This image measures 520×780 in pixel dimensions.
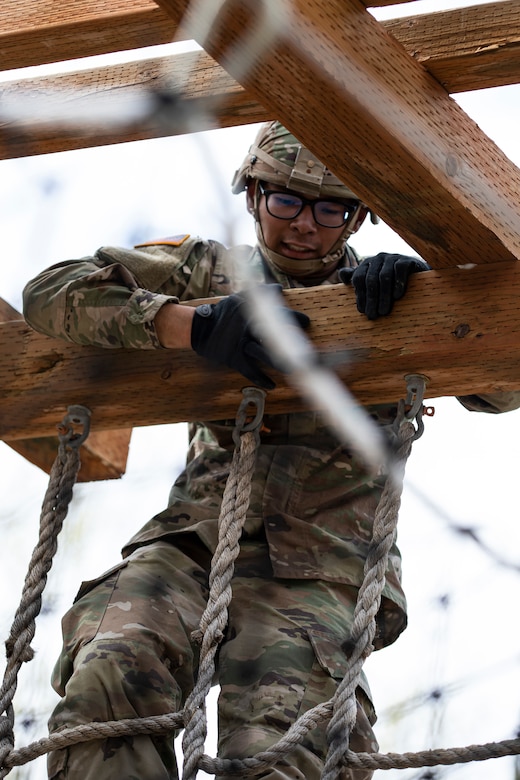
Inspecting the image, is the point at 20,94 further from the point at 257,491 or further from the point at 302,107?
the point at 257,491

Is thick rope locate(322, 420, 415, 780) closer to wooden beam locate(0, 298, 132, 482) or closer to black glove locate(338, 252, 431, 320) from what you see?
black glove locate(338, 252, 431, 320)

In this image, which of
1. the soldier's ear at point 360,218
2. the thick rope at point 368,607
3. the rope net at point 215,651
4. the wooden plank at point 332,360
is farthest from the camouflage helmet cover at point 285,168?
the thick rope at point 368,607

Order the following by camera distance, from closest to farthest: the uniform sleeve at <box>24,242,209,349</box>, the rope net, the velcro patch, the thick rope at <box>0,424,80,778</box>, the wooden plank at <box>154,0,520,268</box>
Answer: the wooden plank at <box>154,0,520,268</box> → the rope net → the thick rope at <box>0,424,80,778</box> → the uniform sleeve at <box>24,242,209,349</box> → the velcro patch

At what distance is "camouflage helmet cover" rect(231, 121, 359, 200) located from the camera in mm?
2832

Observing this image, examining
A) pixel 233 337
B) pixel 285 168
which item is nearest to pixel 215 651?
pixel 233 337

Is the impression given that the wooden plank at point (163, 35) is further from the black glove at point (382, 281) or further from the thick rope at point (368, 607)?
the thick rope at point (368, 607)

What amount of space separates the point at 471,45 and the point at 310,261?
2.73 feet

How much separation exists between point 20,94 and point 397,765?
135 centimetres

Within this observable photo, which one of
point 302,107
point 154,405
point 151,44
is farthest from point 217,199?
point 154,405

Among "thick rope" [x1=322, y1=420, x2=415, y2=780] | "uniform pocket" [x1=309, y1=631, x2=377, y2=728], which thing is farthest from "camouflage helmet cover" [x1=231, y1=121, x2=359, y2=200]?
"uniform pocket" [x1=309, y1=631, x2=377, y2=728]

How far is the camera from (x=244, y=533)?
8.72 ft

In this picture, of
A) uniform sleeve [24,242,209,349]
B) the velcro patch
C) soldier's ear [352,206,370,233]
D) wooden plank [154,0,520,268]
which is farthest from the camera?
soldier's ear [352,206,370,233]

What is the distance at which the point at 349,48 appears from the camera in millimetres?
2008

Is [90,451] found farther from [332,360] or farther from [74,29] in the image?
[74,29]
